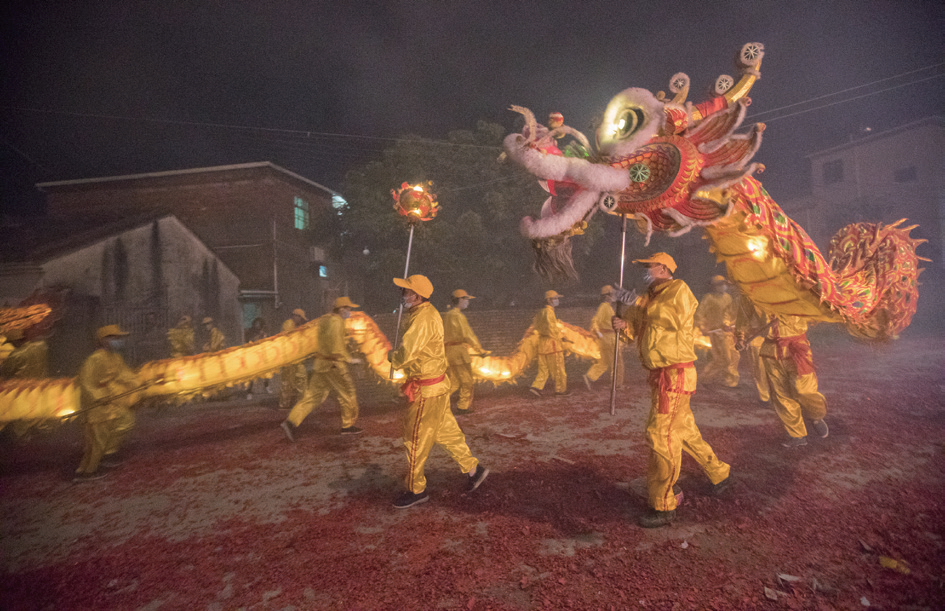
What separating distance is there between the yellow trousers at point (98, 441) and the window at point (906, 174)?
3246cm

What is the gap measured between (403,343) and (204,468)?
12.0 ft

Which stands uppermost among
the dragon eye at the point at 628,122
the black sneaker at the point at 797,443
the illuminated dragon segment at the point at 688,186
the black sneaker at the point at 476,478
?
the dragon eye at the point at 628,122

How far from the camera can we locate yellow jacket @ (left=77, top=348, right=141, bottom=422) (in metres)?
5.44

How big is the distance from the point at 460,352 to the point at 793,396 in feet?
16.2

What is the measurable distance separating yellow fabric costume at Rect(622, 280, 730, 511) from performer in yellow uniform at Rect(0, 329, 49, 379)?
8.67 m

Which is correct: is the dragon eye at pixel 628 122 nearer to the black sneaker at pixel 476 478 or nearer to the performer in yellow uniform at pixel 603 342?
the black sneaker at pixel 476 478

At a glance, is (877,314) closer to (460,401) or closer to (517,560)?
(517,560)

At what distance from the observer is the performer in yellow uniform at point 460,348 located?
7.84 m

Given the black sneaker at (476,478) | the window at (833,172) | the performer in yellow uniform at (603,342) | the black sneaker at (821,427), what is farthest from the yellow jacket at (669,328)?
the window at (833,172)

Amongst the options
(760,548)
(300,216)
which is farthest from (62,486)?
(300,216)

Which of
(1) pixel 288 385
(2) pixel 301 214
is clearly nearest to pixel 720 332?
(1) pixel 288 385

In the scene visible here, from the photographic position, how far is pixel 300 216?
70.9 feet

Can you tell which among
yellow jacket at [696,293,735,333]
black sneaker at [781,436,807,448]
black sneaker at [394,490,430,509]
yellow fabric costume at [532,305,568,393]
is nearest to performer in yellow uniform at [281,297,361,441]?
black sneaker at [394,490,430,509]

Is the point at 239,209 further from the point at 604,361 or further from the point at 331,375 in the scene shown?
the point at 604,361
